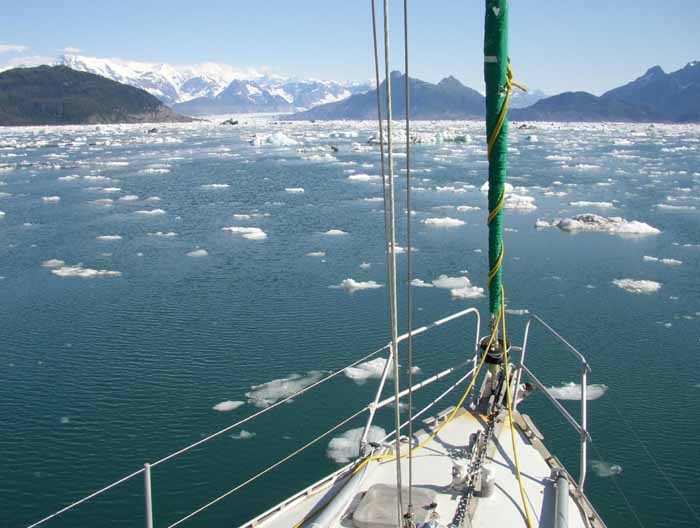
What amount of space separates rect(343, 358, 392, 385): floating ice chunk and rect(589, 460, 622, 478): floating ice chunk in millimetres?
3692

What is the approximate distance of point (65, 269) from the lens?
16922mm

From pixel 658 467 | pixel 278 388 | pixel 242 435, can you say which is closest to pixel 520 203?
pixel 278 388

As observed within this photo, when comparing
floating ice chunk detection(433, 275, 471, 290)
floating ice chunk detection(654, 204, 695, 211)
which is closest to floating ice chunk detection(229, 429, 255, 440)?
floating ice chunk detection(433, 275, 471, 290)

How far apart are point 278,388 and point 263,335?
2385 millimetres

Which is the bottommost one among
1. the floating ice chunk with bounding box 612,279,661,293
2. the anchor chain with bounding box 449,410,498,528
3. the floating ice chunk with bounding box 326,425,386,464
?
the floating ice chunk with bounding box 326,425,386,464

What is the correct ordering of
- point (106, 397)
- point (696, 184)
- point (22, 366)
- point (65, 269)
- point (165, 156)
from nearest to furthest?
1. point (106, 397)
2. point (22, 366)
3. point (65, 269)
4. point (696, 184)
5. point (165, 156)

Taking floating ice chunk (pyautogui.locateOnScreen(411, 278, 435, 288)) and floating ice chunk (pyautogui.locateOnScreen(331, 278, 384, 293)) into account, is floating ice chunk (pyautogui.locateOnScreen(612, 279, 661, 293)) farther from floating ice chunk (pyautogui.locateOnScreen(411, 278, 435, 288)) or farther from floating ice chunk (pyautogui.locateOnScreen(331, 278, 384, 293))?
floating ice chunk (pyautogui.locateOnScreen(331, 278, 384, 293))

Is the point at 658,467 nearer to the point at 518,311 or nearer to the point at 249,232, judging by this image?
the point at 518,311

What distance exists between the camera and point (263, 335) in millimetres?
12477

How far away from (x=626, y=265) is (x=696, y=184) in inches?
692

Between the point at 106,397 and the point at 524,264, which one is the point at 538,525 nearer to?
the point at 106,397

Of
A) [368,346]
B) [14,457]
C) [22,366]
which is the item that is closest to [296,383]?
[368,346]

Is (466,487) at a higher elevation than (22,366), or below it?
higher

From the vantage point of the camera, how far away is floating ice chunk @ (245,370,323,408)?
991 centimetres
